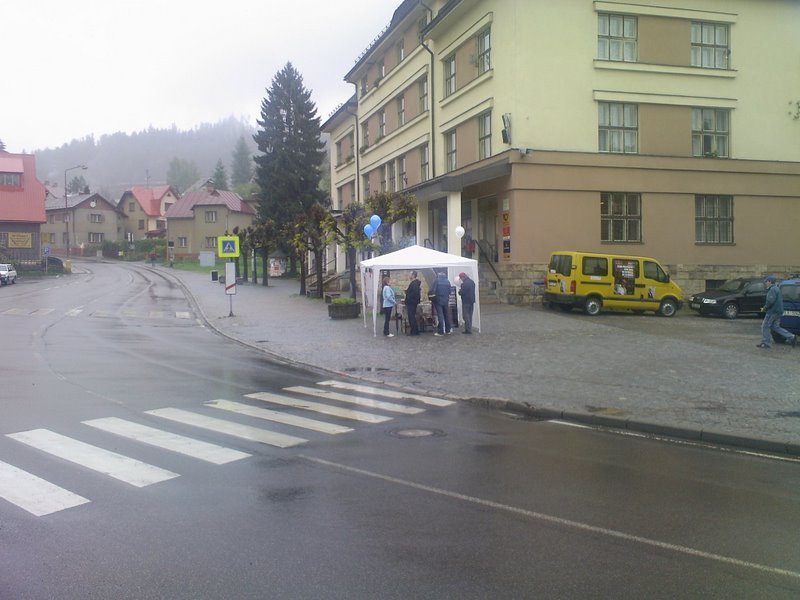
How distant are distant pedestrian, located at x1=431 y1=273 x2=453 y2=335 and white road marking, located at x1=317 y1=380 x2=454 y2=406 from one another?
6.71m

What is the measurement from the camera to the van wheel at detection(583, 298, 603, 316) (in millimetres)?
22984

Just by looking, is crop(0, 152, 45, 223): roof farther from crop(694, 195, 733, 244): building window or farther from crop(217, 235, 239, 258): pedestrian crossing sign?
crop(694, 195, 733, 244): building window

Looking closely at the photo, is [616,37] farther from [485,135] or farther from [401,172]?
[401,172]

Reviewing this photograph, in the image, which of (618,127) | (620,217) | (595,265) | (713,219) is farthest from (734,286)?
(618,127)

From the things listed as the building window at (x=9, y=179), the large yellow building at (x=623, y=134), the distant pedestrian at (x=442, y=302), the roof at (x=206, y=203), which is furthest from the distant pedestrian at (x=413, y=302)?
the roof at (x=206, y=203)

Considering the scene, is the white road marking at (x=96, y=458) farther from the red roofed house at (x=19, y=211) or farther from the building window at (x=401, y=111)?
the red roofed house at (x=19, y=211)

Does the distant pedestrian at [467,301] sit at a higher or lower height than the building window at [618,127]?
lower

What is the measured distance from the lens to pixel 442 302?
18734 mm

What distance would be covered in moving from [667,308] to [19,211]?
6012cm

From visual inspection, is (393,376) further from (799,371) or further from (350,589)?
(350,589)

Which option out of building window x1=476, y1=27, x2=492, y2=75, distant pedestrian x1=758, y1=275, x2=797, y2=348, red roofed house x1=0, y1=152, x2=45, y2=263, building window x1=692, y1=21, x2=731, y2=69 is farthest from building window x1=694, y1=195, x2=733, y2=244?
red roofed house x1=0, y1=152, x2=45, y2=263

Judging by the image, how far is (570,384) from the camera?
11625 mm

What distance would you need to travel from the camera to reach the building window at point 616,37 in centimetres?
2609

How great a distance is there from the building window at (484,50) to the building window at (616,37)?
165 inches
